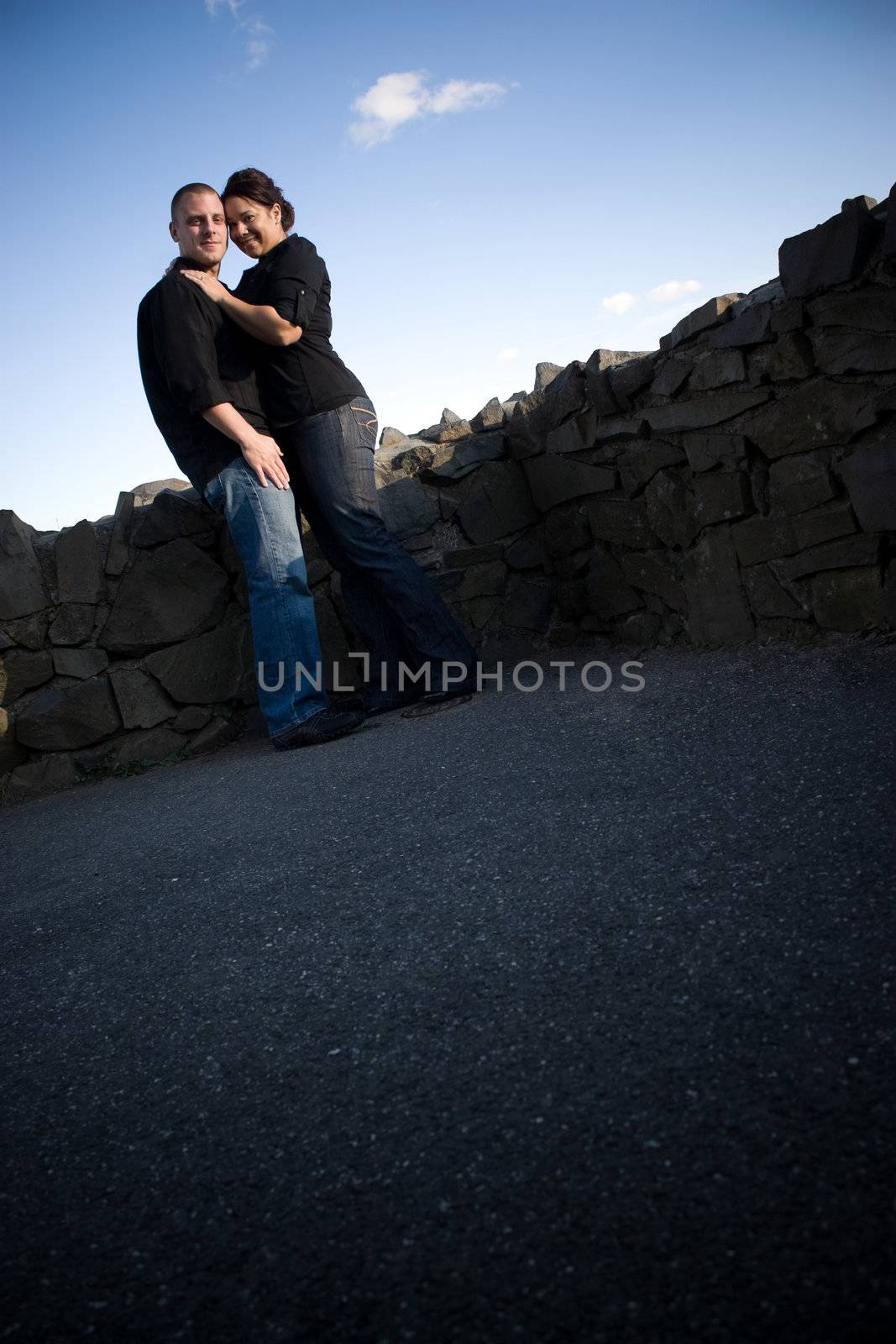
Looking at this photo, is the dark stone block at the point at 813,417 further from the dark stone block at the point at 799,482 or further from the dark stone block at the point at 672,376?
the dark stone block at the point at 672,376

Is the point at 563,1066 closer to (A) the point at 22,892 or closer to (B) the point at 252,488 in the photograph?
(A) the point at 22,892

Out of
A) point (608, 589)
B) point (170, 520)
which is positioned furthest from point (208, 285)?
point (608, 589)

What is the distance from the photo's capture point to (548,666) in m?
3.63

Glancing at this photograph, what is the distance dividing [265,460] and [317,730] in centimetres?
98

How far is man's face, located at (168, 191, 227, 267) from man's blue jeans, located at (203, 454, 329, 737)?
0.76 meters

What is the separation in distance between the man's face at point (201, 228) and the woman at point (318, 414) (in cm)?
7

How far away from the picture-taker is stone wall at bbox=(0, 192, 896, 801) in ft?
8.66

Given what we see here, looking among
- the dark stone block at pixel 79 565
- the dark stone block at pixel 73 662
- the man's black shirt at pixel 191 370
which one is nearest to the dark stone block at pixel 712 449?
the man's black shirt at pixel 191 370

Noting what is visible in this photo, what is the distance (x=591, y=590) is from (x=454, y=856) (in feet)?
6.99

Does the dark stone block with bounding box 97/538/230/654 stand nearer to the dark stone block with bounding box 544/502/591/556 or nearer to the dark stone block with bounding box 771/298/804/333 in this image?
the dark stone block with bounding box 544/502/591/556

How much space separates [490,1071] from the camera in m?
1.11

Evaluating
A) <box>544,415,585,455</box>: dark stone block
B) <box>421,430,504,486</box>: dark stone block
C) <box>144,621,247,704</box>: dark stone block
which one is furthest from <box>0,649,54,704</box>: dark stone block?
<box>544,415,585,455</box>: dark stone block

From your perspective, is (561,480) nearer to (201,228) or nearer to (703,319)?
(703,319)

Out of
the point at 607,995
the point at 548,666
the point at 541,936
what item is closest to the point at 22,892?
the point at 541,936
